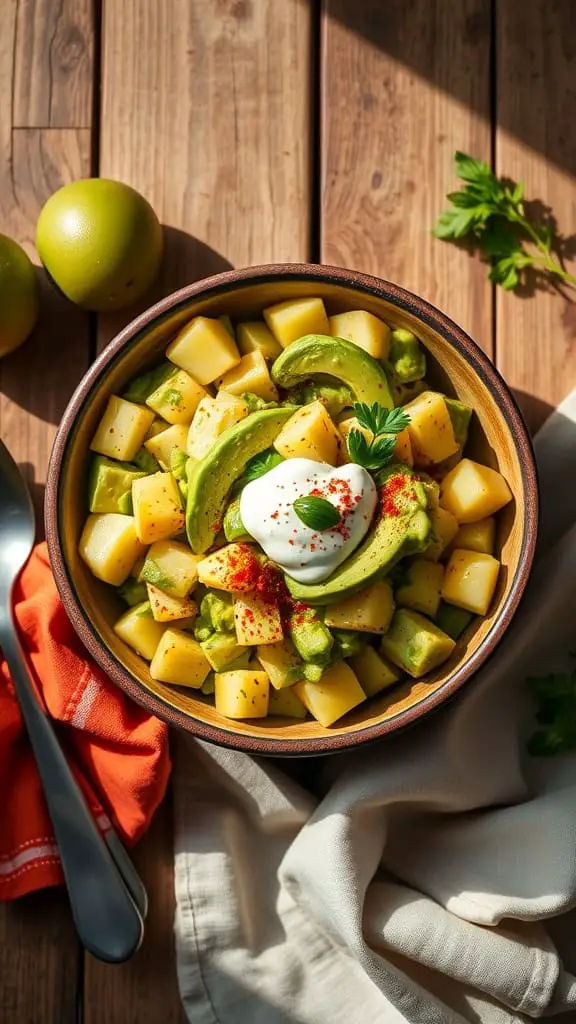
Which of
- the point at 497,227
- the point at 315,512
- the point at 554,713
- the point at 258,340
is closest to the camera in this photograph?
the point at 315,512

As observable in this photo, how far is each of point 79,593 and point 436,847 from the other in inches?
41.3

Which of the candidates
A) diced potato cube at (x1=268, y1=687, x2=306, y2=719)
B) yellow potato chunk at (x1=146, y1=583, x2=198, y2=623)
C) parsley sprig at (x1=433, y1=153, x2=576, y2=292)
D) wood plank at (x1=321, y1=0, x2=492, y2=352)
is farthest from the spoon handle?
parsley sprig at (x1=433, y1=153, x2=576, y2=292)

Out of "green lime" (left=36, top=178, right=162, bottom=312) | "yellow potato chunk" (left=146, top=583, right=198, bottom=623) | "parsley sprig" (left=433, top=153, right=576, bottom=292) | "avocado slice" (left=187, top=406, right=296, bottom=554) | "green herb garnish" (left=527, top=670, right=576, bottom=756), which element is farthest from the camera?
"parsley sprig" (left=433, top=153, right=576, bottom=292)

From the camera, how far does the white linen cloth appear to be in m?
2.47

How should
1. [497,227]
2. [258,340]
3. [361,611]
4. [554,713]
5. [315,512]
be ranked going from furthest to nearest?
[497,227], [554,713], [258,340], [361,611], [315,512]

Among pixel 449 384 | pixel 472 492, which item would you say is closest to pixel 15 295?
pixel 449 384

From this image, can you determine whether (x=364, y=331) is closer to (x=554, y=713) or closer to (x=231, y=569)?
(x=231, y=569)

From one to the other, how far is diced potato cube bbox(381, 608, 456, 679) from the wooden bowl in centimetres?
5

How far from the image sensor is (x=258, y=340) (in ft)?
7.89

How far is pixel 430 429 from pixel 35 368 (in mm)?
978

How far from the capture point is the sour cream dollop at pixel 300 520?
7.05 feet

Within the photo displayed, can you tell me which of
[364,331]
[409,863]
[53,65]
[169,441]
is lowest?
[409,863]

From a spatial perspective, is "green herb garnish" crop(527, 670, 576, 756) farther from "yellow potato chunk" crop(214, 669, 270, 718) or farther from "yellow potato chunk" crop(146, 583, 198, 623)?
"yellow potato chunk" crop(146, 583, 198, 623)

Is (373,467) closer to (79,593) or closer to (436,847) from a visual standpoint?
(79,593)
